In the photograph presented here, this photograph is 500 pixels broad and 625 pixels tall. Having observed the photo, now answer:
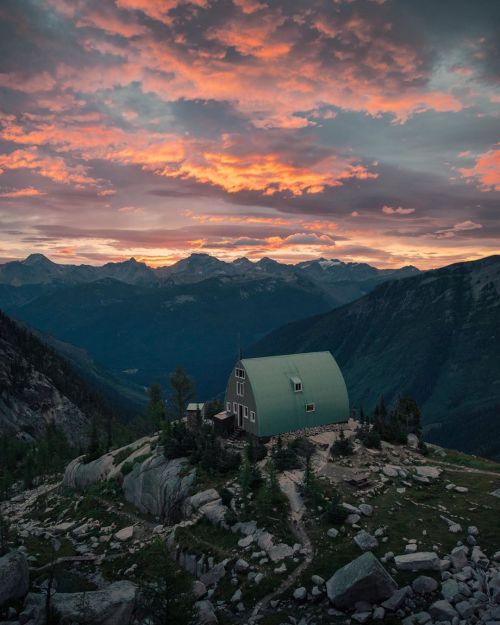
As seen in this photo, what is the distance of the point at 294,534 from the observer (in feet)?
130

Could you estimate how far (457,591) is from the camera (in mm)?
29375

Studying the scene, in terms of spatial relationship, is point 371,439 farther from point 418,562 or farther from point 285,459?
point 418,562

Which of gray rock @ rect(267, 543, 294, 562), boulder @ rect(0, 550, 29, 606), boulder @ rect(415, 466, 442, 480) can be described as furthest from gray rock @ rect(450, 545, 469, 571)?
boulder @ rect(0, 550, 29, 606)

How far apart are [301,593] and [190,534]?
14699 millimetres

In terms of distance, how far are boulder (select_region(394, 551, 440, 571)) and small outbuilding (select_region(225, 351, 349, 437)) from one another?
2901 cm

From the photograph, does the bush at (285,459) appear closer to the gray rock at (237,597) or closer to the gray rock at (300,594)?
the gray rock at (237,597)

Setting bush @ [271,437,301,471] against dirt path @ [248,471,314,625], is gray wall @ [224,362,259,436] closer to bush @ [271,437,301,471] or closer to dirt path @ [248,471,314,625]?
Answer: bush @ [271,437,301,471]

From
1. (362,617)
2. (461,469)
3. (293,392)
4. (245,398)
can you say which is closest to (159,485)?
(245,398)

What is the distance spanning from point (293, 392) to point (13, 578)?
1593 inches

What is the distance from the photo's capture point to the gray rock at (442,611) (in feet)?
89.8

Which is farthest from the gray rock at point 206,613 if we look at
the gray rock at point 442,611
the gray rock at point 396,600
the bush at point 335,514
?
the gray rock at point 442,611

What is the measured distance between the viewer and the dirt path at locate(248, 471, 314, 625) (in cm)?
3261

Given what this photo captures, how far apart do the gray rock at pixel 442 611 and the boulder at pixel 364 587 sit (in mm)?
2674

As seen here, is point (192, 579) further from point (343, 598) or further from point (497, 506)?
point (497, 506)
